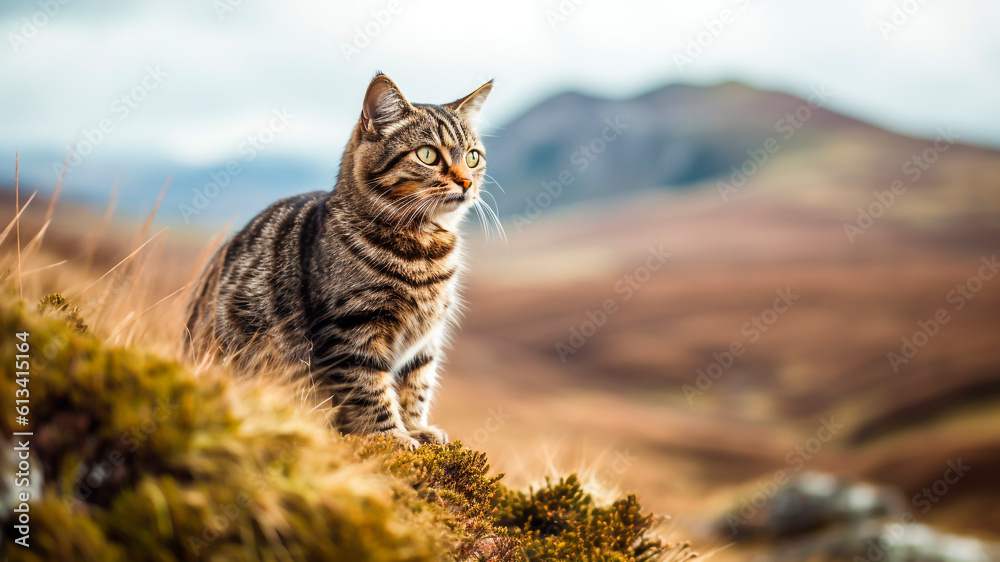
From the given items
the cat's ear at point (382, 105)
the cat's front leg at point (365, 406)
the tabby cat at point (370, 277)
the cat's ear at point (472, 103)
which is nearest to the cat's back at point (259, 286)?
the tabby cat at point (370, 277)

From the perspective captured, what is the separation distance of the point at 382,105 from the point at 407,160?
38 cm

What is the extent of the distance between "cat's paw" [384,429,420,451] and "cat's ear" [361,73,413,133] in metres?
1.76

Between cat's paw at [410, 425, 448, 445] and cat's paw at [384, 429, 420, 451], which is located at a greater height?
cat's paw at [410, 425, 448, 445]

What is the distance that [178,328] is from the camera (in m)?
3.31

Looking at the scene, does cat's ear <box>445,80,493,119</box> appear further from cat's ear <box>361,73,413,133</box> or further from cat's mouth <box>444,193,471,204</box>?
cat's mouth <box>444,193,471,204</box>

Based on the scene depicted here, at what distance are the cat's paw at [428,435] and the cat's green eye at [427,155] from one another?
5.09ft

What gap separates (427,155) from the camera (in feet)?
12.0

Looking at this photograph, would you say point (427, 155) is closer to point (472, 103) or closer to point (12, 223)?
point (472, 103)

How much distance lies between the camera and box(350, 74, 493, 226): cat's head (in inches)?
141

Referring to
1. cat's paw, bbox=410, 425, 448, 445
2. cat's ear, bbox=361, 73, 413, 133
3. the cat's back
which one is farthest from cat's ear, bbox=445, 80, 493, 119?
cat's paw, bbox=410, 425, 448, 445

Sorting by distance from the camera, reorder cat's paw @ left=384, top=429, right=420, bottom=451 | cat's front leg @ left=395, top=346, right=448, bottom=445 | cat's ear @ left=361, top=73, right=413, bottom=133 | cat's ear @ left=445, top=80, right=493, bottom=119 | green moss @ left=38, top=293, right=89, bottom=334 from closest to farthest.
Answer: green moss @ left=38, top=293, right=89, bottom=334 < cat's paw @ left=384, top=429, right=420, bottom=451 < cat's ear @ left=361, top=73, right=413, bottom=133 < cat's front leg @ left=395, top=346, right=448, bottom=445 < cat's ear @ left=445, top=80, right=493, bottom=119

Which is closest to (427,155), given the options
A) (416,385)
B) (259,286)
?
(259,286)

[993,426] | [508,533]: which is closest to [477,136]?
[508,533]

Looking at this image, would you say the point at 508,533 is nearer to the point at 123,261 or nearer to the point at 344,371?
the point at 344,371
